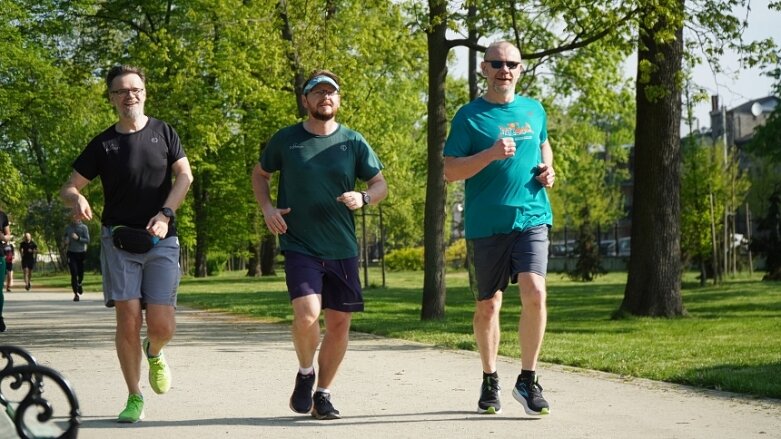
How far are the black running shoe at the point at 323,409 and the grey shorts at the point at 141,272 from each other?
3.49ft

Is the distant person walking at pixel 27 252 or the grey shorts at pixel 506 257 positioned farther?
the distant person walking at pixel 27 252

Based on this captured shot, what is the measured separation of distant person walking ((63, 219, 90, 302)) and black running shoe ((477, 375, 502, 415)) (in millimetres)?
19094

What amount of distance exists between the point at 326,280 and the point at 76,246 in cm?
1951

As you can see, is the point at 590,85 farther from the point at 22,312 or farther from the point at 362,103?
the point at 22,312

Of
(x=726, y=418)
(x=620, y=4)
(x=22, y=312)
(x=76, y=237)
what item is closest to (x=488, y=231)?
(x=726, y=418)

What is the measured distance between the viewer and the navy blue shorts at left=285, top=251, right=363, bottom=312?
7.45 meters

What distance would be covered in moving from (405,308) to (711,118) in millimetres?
89939

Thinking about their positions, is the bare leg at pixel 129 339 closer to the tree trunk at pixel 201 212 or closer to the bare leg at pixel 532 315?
the bare leg at pixel 532 315

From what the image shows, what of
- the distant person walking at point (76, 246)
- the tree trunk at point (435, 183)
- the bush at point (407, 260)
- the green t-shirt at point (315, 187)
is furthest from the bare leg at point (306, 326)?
the bush at point (407, 260)

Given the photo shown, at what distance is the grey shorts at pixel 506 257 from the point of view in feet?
24.9

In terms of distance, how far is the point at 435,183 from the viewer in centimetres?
1717

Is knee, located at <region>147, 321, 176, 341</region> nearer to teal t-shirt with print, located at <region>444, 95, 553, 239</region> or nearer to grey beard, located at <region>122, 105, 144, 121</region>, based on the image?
grey beard, located at <region>122, 105, 144, 121</region>

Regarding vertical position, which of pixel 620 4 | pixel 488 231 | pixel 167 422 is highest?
pixel 620 4

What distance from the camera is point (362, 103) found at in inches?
1057
